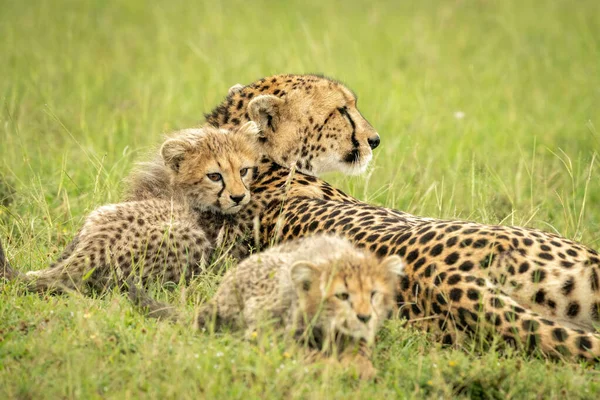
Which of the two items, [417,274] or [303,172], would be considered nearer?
[417,274]

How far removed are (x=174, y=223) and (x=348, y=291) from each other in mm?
1479

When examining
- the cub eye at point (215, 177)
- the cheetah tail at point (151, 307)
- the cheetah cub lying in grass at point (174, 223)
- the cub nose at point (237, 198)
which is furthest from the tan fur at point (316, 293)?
the cub eye at point (215, 177)

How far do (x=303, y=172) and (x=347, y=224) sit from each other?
102cm

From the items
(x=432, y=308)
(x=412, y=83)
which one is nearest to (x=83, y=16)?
(x=412, y=83)

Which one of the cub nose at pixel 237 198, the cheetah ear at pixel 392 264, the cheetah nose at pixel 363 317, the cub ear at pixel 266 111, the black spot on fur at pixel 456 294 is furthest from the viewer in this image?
the cub ear at pixel 266 111

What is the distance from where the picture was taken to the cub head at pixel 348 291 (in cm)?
332

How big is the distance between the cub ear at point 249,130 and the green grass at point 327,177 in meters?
1.01

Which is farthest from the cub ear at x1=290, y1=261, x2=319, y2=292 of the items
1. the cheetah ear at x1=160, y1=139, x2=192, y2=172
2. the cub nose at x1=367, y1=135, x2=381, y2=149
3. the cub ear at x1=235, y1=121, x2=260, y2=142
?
the cub nose at x1=367, y1=135, x2=381, y2=149

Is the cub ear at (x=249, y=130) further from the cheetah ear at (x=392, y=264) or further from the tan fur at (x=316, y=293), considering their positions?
the cheetah ear at (x=392, y=264)

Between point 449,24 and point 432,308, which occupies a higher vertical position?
point 449,24

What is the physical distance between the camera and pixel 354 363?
3.41 m

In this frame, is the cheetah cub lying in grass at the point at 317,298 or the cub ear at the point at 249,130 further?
the cub ear at the point at 249,130

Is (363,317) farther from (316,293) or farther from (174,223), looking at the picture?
(174,223)

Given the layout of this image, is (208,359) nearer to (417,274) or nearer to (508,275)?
(417,274)
